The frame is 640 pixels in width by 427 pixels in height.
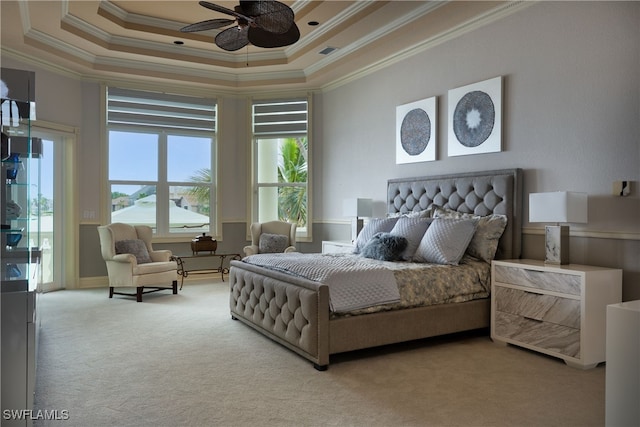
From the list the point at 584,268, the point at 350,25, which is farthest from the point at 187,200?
the point at 584,268

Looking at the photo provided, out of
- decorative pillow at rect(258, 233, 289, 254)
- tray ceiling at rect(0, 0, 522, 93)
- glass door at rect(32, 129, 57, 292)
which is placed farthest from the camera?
decorative pillow at rect(258, 233, 289, 254)

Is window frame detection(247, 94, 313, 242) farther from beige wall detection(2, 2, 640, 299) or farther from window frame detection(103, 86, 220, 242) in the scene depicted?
beige wall detection(2, 2, 640, 299)

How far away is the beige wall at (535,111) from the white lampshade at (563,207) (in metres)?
0.25

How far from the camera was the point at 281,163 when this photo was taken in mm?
7906

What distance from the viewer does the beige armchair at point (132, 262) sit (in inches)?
229

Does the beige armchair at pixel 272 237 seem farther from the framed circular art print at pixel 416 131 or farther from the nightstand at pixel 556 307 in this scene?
the nightstand at pixel 556 307

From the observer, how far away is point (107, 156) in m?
7.02

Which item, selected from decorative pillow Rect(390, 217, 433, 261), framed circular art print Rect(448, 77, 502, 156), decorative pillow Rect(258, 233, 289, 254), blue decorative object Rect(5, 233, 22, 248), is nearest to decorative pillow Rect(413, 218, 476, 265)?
decorative pillow Rect(390, 217, 433, 261)

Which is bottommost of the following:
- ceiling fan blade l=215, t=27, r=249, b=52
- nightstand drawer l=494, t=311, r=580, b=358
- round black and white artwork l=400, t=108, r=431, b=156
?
nightstand drawer l=494, t=311, r=580, b=358

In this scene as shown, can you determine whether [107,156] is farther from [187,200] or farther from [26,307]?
[26,307]

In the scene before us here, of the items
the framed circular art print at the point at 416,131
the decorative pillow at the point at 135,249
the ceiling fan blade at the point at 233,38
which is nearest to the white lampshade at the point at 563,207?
the framed circular art print at the point at 416,131

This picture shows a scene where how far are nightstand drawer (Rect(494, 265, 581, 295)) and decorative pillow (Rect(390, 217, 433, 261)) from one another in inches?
29.7

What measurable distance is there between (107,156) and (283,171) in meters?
2.67

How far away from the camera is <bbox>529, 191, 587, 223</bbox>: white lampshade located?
3594 millimetres
